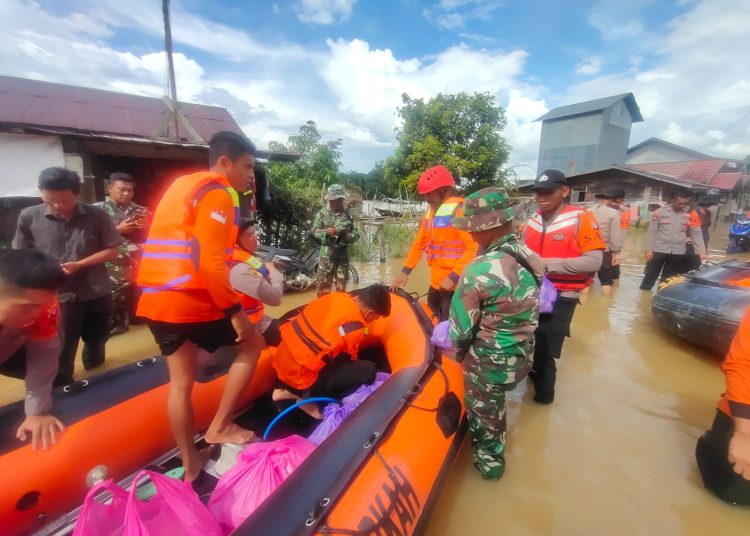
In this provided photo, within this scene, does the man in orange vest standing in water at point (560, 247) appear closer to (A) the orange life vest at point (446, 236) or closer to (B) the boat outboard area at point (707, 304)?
(A) the orange life vest at point (446, 236)

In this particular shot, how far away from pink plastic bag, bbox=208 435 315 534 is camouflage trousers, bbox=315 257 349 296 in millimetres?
3164

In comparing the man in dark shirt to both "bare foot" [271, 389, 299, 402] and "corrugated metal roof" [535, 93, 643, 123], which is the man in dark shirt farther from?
"corrugated metal roof" [535, 93, 643, 123]

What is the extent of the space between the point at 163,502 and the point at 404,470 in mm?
859

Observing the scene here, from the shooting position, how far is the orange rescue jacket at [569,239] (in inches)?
90.1

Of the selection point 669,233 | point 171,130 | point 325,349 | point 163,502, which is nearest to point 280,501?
point 163,502

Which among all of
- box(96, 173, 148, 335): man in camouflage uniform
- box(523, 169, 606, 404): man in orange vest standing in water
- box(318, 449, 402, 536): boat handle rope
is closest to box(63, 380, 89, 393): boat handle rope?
box(318, 449, 402, 536): boat handle rope

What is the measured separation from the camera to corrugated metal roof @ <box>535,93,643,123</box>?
96.6 ft

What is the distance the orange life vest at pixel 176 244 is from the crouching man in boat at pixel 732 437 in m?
2.19

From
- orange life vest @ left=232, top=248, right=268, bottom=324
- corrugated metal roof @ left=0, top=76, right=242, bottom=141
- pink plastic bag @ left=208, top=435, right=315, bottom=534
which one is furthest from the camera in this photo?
corrugated metal roof @ left=0, top=76, right=242, bottom=141

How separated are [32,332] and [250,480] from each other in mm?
1017

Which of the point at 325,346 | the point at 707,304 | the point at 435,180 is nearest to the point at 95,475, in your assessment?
the point at 325,346

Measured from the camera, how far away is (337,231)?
445 cm

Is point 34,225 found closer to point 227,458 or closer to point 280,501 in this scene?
point 227,458

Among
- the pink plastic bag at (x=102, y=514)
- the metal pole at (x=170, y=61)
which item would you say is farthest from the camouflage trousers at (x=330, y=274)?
the pink plastic bag at (x=102, y=514)
